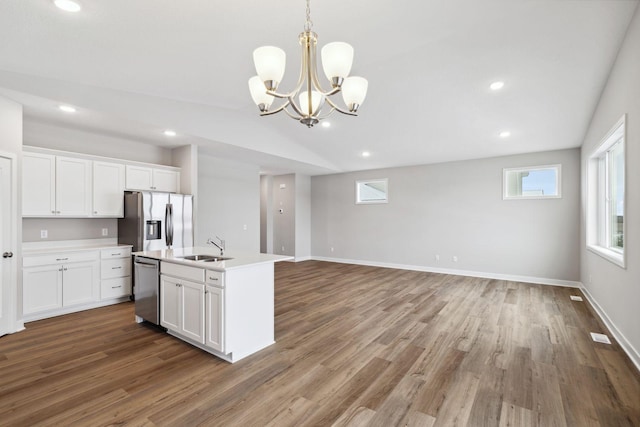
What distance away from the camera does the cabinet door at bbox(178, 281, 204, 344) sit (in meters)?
2.86

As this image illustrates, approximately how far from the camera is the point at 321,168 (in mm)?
7875

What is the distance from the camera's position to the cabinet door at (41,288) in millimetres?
3672

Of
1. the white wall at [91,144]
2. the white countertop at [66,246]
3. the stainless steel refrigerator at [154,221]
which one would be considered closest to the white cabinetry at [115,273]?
the white countertop at [66,246]

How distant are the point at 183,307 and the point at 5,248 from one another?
221 cm

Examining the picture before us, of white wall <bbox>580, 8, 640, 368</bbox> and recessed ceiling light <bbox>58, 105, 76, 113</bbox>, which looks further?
recessed ceiling light <bbox>58, 105, 76, 113</bbox>

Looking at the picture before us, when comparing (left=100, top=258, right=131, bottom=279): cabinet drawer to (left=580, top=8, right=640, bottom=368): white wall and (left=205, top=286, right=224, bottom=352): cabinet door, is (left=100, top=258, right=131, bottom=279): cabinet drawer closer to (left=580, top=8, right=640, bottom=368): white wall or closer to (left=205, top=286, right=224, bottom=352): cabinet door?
(left=205, top=286, right=224, bottom=352): cabinet door

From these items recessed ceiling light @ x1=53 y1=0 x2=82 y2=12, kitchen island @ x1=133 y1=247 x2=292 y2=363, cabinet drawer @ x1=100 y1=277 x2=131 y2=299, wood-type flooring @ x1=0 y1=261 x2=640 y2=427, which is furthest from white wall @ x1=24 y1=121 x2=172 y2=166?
recessed ceiling light @ x1=53 y1=0 x2=82 y2=12

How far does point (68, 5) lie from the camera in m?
2.21

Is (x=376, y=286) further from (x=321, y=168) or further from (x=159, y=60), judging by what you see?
(x=159, y=60)

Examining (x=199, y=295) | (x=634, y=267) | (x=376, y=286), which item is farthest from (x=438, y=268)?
(x=199, y=295)

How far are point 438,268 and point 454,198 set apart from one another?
5.52 ft

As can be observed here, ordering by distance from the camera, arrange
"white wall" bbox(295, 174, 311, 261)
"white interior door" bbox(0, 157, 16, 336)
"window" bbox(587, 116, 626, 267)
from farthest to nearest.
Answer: "white wall" bbox(295, 174, 311, 261) < "window" bbox(587, 116, 626, 267) < "white interior door" bbox(0, 157, 16, 336)

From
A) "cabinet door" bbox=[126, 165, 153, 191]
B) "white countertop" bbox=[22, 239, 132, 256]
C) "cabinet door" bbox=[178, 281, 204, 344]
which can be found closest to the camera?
"cabinet door" bbox=[178, 281, 204, 344]

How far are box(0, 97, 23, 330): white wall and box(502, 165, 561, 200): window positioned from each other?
7888 mm
